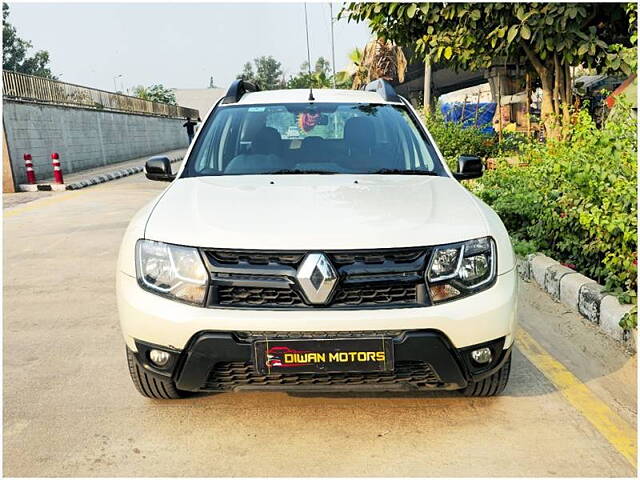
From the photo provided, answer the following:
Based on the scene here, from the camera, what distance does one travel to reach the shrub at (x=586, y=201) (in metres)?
3.91

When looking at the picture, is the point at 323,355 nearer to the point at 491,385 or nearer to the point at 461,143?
the point at 491,385

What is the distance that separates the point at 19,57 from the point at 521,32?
183 feet

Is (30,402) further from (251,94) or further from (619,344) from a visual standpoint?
(619,344)

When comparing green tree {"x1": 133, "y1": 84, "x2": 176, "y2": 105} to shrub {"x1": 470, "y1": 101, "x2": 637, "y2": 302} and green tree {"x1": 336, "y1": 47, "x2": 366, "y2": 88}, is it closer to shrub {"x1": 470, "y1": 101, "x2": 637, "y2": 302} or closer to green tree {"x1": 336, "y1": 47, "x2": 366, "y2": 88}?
green tree {"x1": 336, "y1": 47, "x2": 366, "y2": 88}

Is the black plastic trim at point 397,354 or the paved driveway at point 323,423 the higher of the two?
the black plastic trim at point 397,354

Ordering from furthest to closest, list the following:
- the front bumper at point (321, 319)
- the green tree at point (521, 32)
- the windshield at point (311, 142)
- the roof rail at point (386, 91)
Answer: the green tree at point (521, 32)
the roof rail at point (386, 91)
the windshield at point (311, 142)
the front bumper at point (321, 319)

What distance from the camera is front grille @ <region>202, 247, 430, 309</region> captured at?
254 centimetres

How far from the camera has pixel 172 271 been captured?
2633 millimetres

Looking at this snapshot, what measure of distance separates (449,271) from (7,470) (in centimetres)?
200

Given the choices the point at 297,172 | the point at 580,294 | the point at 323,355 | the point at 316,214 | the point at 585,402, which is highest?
the point at 297,172

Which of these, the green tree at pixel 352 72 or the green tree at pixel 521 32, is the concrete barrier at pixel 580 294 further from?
the green tree at pixel 352 72

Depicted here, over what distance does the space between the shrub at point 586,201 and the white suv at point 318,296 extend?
1423 millimetres

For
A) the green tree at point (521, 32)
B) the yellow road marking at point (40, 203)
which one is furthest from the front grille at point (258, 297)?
the yellow road marking at point (40, 203)

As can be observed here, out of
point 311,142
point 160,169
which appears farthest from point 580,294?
point 160,169
